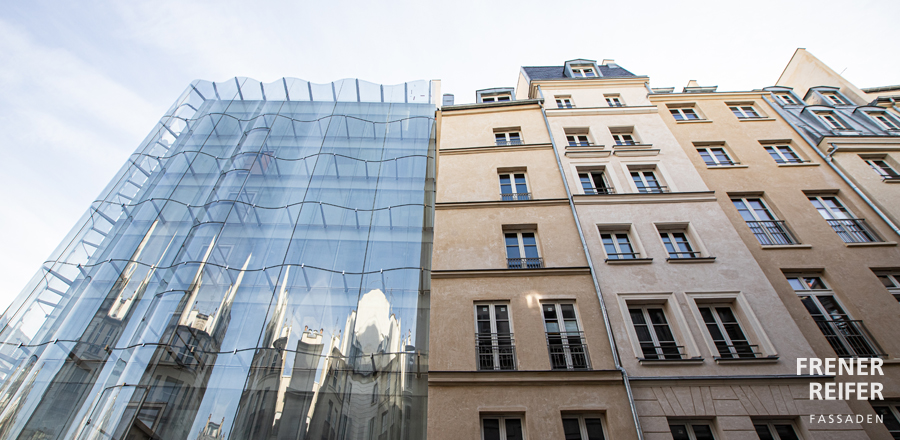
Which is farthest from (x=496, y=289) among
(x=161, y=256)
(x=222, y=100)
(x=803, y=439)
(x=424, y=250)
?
(x=222, y=100)

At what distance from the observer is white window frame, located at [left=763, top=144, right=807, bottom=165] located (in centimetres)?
1455

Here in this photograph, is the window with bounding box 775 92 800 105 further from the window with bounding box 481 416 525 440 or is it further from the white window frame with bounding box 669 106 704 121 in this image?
the window with bounding box 481 416 525 440

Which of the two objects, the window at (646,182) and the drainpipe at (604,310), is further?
the window at (646,182)

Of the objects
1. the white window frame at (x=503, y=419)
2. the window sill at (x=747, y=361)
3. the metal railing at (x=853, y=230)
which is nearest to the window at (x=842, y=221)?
the metal railing at (x=853, y=230)

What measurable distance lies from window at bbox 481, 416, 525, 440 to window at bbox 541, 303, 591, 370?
1415mm

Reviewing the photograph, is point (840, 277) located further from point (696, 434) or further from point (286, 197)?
point (286, 197)

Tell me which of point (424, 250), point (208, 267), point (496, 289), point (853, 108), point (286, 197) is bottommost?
point (496, 289)

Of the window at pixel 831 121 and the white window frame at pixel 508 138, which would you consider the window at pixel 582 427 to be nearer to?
the white window frame at pixel 508 138

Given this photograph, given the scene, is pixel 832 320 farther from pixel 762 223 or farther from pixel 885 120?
pixel 885 120

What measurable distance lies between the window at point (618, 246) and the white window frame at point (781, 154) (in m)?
7.27

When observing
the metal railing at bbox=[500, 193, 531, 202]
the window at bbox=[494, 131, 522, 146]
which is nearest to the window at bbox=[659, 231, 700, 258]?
the metal railing at bbox=[500, 193, 531, 202]

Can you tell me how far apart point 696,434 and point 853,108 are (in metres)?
16.9

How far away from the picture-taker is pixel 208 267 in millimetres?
11555

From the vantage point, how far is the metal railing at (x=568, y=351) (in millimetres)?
9023
